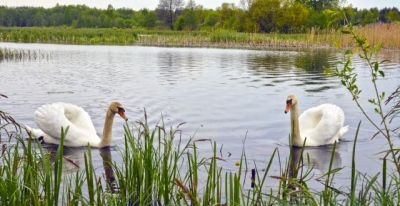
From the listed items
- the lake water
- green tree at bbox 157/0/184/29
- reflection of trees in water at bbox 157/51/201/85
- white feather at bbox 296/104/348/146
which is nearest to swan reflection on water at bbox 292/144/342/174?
the lake water

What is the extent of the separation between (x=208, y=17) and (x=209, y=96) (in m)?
82.4

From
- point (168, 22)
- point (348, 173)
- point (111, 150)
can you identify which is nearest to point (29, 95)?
point (111, 150)

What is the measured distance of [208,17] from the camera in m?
95.6

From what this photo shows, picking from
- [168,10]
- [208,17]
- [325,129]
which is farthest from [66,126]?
[168,10]

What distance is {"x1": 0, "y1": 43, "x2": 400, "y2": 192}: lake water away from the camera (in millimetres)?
8523

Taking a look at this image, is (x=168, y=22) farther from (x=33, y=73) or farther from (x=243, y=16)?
(x=33, y=73)

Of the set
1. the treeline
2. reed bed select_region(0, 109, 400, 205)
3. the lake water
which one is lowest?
the lake water

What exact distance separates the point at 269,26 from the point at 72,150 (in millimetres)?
65286

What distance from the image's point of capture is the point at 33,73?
19016mm

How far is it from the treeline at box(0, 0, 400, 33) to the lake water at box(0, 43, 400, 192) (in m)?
11.8

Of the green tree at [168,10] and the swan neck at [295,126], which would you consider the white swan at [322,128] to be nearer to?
the swan neck at [295,126]

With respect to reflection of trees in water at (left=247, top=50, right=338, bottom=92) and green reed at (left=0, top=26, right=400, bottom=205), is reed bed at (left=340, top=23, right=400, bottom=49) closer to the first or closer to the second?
reflection of trees in water at (left=247, top=50, right=338, bottom=92)

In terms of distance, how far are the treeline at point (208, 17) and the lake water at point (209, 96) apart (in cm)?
1178

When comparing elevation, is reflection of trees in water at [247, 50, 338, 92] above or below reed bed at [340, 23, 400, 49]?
below
